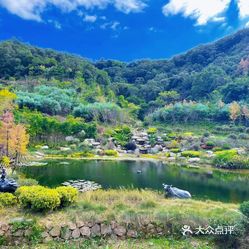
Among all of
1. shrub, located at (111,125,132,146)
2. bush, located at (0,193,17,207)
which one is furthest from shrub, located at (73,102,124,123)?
bush, located at (0,193,17,207)

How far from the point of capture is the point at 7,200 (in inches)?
379

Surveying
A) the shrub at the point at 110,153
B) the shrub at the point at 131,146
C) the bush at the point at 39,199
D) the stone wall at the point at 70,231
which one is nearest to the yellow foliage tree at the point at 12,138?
the shrub at the point at 110,153

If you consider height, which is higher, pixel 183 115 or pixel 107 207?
pixel 183 115

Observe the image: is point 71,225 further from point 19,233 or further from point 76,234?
point 19,233

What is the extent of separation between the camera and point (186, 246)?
8289mm

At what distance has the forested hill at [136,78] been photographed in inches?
2584

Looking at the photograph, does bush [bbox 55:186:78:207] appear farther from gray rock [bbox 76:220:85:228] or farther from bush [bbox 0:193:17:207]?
bush [bbox 0:193:17:207]

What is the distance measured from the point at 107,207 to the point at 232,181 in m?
16.7

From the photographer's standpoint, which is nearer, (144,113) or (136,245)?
(136,245)

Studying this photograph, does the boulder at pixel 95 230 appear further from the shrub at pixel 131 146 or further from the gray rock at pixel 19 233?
the shrub at pixel 131 146

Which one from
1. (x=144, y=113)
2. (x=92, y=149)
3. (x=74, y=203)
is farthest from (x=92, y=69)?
(x=74, y=203)

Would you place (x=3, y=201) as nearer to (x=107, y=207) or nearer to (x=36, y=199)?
(x=36, y=199)

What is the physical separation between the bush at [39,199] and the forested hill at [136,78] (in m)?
45.9

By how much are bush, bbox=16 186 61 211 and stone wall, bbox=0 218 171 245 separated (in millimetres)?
687
